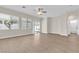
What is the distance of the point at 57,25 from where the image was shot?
3541 millimetres

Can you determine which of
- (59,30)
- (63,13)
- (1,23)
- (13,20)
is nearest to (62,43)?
(59,30)

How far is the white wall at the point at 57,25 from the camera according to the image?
339 centimetres

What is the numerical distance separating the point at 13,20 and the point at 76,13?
67.8 inches

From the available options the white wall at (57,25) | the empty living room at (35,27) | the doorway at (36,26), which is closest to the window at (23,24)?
the empty living room at (35,27)

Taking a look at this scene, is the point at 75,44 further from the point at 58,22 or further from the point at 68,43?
the point at 58,22

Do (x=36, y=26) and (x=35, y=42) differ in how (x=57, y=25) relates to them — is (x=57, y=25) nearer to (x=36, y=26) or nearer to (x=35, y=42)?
(x=36, y=26)

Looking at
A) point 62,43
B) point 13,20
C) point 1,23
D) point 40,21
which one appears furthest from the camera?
point 62,43

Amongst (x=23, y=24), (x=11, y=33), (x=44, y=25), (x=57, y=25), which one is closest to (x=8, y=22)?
(x=11, y=33)

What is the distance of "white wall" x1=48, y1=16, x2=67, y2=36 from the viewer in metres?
3.39

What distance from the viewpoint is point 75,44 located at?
351cm

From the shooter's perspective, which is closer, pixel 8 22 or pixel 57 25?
pixel 8 22

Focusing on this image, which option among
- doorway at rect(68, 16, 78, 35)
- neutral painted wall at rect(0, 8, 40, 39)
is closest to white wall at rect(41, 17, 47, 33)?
neutral painted wall at rect(0, 8, 40, 39)

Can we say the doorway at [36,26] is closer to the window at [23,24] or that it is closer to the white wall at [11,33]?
the white wall at [11,33]

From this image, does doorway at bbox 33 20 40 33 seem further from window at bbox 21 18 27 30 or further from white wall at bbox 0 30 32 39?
window at bbox 21 18 27 30
